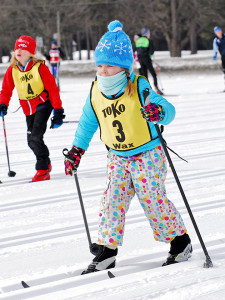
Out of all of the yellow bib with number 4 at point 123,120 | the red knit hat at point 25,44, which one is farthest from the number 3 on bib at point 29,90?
the yellow bib with number 4 at point 123,120

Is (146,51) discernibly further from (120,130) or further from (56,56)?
(120,130)

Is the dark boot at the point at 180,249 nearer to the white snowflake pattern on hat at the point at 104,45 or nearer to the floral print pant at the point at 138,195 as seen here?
the floral print pant at the point at 138,195

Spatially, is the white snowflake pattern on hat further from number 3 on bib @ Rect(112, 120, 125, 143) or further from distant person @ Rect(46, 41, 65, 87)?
distant person @ Rect(46, 41, 65, 87)

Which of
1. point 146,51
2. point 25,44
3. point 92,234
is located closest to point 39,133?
point 25,44

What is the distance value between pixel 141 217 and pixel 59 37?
3985 cm

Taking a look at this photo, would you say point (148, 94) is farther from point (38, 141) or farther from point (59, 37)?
point (59, 37)

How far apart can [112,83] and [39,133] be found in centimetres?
283

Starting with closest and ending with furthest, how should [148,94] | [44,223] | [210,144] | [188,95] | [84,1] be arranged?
[148,94] < [44,223] < [210,144] < [188,95] < [84,1]

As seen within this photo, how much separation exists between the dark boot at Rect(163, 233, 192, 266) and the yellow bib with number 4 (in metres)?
0.65

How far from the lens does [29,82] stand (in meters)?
5.29

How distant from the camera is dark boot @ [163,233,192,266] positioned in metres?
2.97

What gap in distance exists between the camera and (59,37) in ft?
139

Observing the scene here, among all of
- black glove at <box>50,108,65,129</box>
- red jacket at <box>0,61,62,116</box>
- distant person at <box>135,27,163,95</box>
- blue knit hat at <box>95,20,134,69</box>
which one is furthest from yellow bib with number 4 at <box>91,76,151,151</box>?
distant person at <box>135,27,163,95</box>

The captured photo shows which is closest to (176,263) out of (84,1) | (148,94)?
(148,94)
